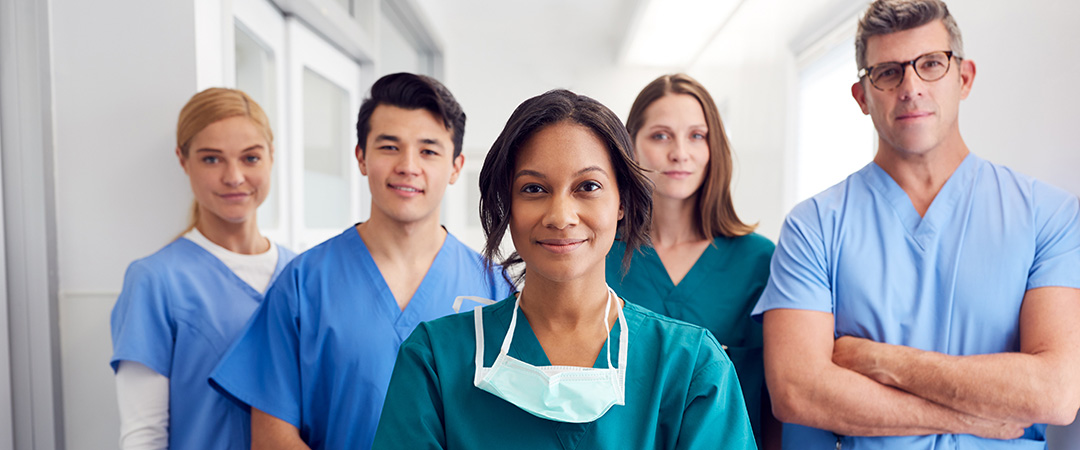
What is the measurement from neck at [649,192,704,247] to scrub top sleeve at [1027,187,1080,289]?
0.66m

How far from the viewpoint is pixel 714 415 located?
925mm

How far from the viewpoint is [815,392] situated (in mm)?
1190

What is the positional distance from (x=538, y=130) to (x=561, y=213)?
14cm

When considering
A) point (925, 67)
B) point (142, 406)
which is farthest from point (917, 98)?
point (142, 406)

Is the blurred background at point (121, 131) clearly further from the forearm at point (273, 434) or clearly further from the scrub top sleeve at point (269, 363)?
the forearm at point (273, 434)

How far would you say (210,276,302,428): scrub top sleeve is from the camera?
1.32 m

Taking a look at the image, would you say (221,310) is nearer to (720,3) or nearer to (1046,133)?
(1046,133)

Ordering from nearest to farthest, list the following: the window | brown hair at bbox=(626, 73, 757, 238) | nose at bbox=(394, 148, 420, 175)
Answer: nose at bbox=(394, 148, 420, 175) → brown hair at bbox=(626, 73, 757, 238) → the window

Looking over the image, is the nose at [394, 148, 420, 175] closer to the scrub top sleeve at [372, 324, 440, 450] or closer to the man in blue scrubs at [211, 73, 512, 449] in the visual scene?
the man in blue scrubs at [211, 73, 512, 449]

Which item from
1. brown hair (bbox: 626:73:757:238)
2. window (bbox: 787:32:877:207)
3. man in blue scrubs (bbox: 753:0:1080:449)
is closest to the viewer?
man in blue scrubs (bbox: 753:0:1080:449)

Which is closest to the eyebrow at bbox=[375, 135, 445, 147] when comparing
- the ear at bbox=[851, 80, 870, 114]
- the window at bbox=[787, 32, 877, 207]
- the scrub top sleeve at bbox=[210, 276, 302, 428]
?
the scrub top sleeve at bbox=[210, 276, 302, 428]

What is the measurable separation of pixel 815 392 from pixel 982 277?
1.27ft

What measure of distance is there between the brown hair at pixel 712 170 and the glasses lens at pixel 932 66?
1.45ft

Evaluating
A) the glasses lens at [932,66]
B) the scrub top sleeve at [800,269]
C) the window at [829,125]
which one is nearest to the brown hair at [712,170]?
the scrub top sleeve at [800,269]
